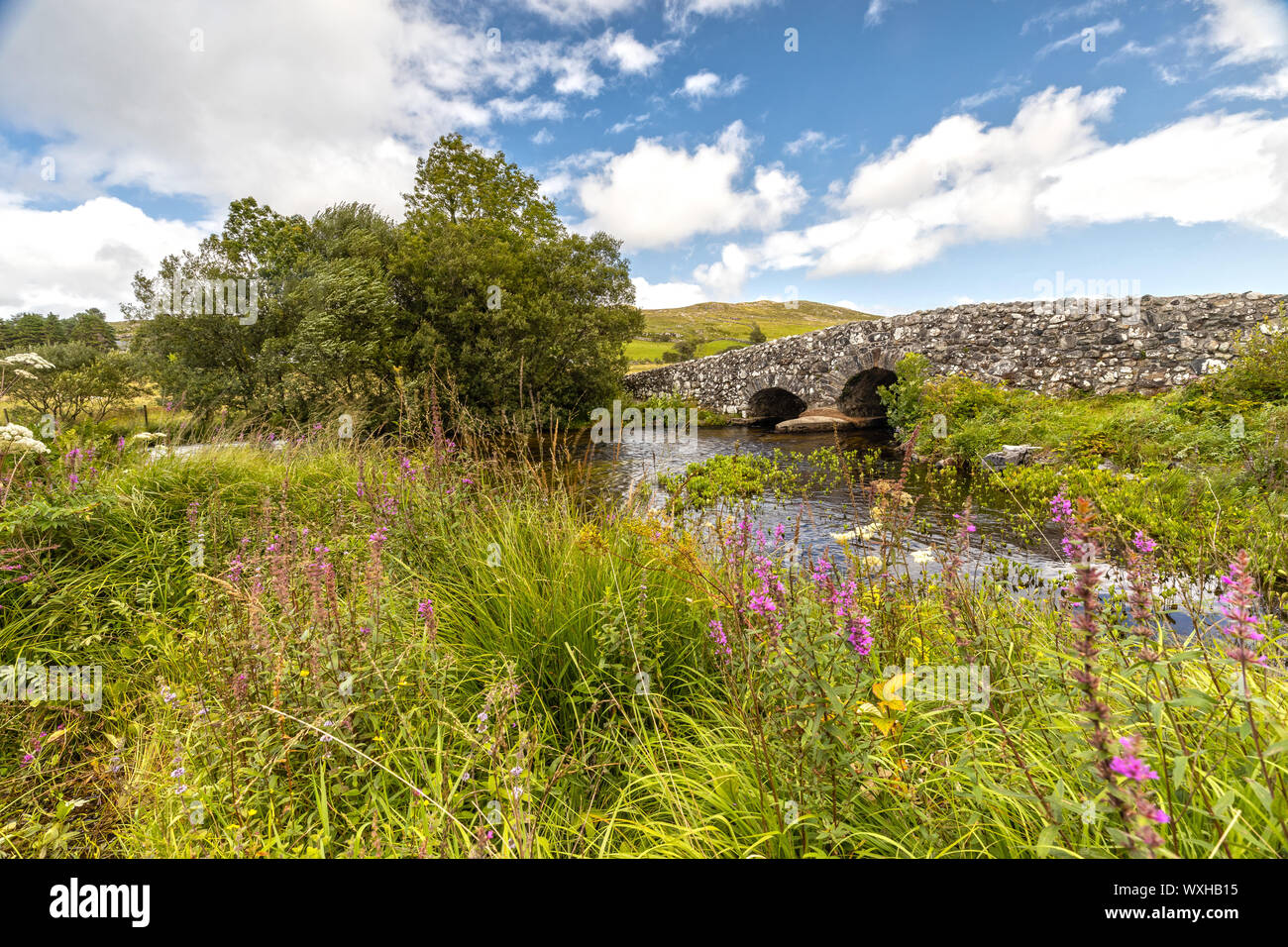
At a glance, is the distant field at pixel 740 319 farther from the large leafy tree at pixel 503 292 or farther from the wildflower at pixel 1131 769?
the wildflower at pixel 1131 769

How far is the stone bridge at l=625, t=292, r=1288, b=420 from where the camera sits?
12875 mm

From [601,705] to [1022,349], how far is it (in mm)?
17706

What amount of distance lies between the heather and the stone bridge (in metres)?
14.7

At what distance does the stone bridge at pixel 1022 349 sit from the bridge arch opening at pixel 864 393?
49mm

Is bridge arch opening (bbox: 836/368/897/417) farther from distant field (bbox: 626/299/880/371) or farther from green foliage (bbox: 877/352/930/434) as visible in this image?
distant field (bbox: 626/299/880/371)

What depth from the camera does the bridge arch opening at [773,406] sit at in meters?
22.3

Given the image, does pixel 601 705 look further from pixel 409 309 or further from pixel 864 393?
pixel 864 393

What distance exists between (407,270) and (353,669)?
18233 mm

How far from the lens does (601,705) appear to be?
2.61 m

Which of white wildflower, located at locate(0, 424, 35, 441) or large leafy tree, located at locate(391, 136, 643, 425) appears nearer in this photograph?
white wildflower, located at locate(0, 424, 35, 441)

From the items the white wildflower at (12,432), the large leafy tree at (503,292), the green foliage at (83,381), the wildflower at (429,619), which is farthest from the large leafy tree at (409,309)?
the wildflower at (429,619)

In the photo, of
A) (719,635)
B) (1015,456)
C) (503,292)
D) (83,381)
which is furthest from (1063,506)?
(83,381)

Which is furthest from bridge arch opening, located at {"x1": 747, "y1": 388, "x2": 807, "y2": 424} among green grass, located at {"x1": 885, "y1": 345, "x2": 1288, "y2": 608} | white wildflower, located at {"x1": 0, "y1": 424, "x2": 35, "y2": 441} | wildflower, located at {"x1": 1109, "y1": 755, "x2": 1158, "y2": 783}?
wildflower, located at {"x1": 1109, "y1": 755, "x2": 1158, "y2": 783}

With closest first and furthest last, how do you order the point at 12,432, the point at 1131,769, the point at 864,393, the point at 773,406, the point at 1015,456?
the point at 1131,769 < the point at 12,432 < the point at 1015,456 < the point at 864,393 < the point at 773,406
